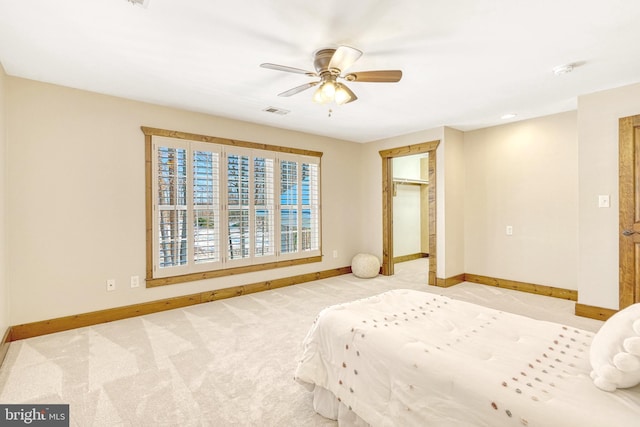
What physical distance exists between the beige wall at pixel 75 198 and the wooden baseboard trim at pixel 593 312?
455cm

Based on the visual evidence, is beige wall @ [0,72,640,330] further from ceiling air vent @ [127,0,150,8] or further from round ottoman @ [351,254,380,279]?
ceiling air vent @ [127,0,150,8]

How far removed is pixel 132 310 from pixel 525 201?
5.40 m

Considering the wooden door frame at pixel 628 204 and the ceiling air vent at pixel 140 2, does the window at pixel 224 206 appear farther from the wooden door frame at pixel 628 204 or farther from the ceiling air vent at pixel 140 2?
the wooden door frame at pixel 628 204

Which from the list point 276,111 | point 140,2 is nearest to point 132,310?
point 276,111

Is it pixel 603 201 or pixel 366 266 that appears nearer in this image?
pixel 603 201

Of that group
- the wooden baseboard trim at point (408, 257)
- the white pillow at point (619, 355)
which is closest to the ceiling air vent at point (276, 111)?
the white pillow at point (619, 355)

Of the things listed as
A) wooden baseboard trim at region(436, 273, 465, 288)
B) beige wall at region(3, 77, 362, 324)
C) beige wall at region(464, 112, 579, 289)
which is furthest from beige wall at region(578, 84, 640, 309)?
beige wall at region(3, 77, 362, 324)

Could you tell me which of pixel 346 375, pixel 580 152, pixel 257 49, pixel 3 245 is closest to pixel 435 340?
pixel 346 375

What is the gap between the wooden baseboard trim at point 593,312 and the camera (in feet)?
10.6

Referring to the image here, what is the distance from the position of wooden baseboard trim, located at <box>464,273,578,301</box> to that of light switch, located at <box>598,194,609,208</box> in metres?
1.35

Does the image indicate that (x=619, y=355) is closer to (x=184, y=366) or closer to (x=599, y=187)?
(x=184, y=366)

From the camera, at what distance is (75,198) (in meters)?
3.20

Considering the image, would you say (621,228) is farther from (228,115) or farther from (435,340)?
(228,115)

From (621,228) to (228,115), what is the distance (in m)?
4.74
